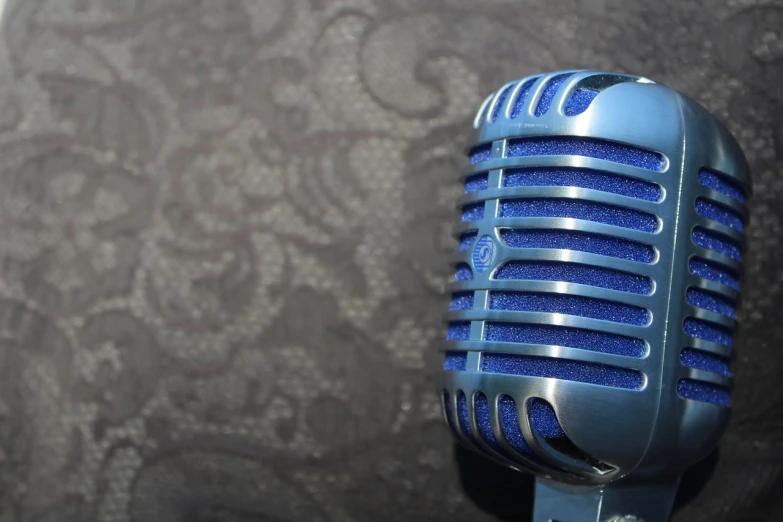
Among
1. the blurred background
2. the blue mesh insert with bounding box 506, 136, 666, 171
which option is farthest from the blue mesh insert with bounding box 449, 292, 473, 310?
the blurred background

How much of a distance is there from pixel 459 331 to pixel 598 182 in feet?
0.49

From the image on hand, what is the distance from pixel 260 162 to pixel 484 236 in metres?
0.39

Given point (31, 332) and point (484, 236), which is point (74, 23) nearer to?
point (31, 332)

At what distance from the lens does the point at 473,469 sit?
0.83 meters

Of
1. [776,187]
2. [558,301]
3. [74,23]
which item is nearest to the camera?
[558,301]

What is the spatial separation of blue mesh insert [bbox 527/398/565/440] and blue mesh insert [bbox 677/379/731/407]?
0.09 metres

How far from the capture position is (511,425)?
0.56m

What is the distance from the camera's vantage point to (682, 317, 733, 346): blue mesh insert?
1.85 feet

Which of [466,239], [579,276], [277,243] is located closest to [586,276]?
[579,276]

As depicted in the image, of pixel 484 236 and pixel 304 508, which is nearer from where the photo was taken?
pixel 484 236

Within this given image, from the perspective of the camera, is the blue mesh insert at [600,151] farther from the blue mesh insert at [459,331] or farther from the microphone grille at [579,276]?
the blue mesh insert at [459,331]

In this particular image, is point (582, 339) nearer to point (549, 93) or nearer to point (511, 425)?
point (511, 425)

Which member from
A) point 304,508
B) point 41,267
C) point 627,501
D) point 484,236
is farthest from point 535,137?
point 41,267

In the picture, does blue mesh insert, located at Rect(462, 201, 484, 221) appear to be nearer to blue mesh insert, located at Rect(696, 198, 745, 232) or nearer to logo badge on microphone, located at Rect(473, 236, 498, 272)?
logo badge on microphone, located at Rect(473, 236, 498, 272)
